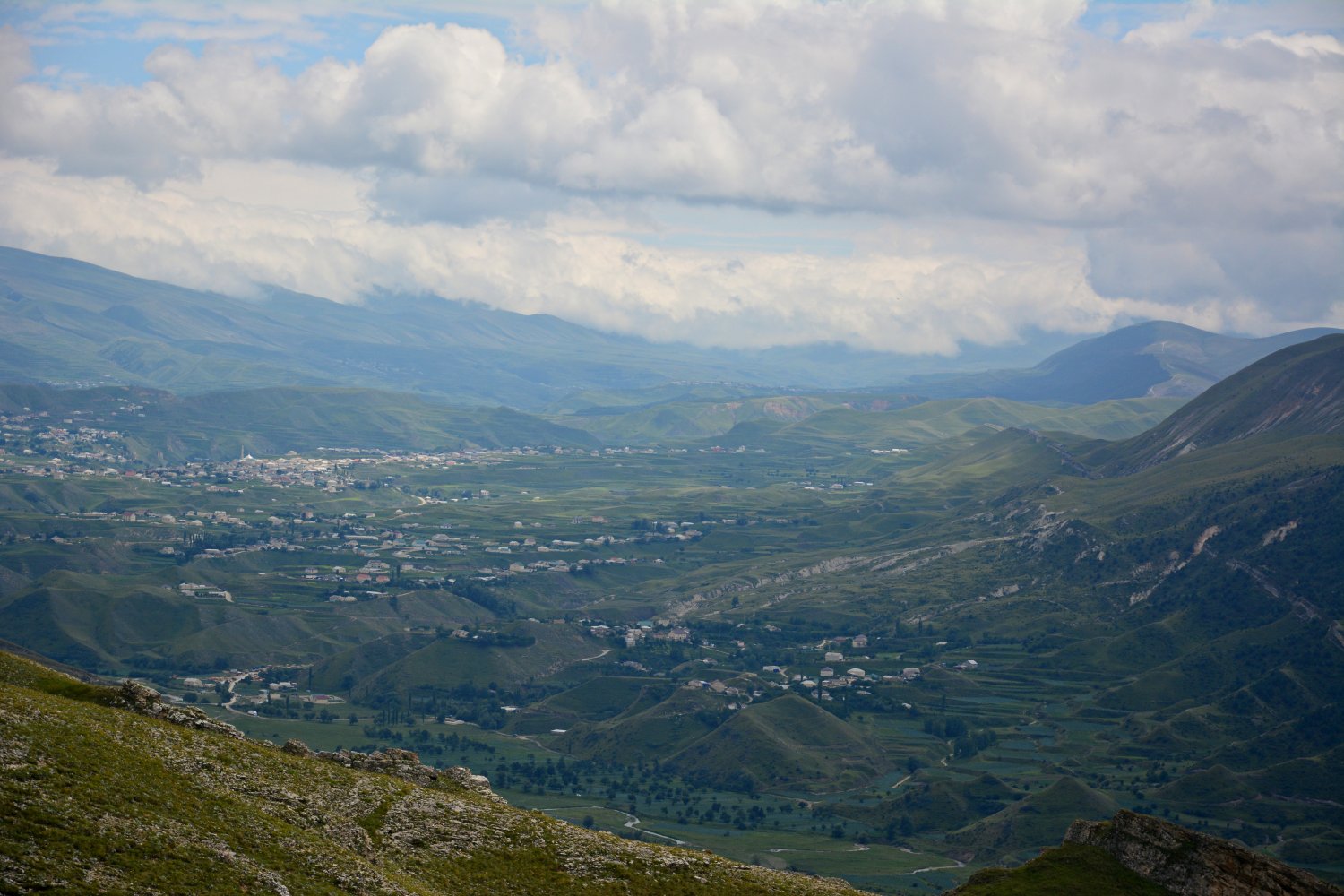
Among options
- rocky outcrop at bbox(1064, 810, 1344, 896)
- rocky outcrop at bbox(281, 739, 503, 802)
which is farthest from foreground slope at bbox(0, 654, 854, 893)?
rocky outcrop at bbox(1064, 810, 1344, 896)

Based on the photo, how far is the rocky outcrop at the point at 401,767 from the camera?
89750 mm

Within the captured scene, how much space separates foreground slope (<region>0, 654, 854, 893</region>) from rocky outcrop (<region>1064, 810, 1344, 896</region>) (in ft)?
72.0

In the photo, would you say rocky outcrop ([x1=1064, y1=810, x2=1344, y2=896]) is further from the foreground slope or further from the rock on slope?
the foreground slope

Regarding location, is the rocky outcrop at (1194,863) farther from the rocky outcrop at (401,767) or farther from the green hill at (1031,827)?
the green hill at (1031,827)

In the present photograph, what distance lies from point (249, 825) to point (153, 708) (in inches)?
793

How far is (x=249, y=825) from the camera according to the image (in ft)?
211

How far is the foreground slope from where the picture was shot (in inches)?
2190

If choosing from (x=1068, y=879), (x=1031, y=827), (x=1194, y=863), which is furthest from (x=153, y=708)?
(x=1031, y=827)

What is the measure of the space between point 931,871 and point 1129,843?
99.1m

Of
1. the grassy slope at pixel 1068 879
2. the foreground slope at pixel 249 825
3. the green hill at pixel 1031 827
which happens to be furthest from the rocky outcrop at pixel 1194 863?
the green hill at pixel 1031 827

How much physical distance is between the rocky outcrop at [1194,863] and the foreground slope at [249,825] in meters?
21.9

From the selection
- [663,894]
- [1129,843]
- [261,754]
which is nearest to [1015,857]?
[1129,843]

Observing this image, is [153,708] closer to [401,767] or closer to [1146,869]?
[401,767]

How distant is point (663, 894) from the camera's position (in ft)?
251
